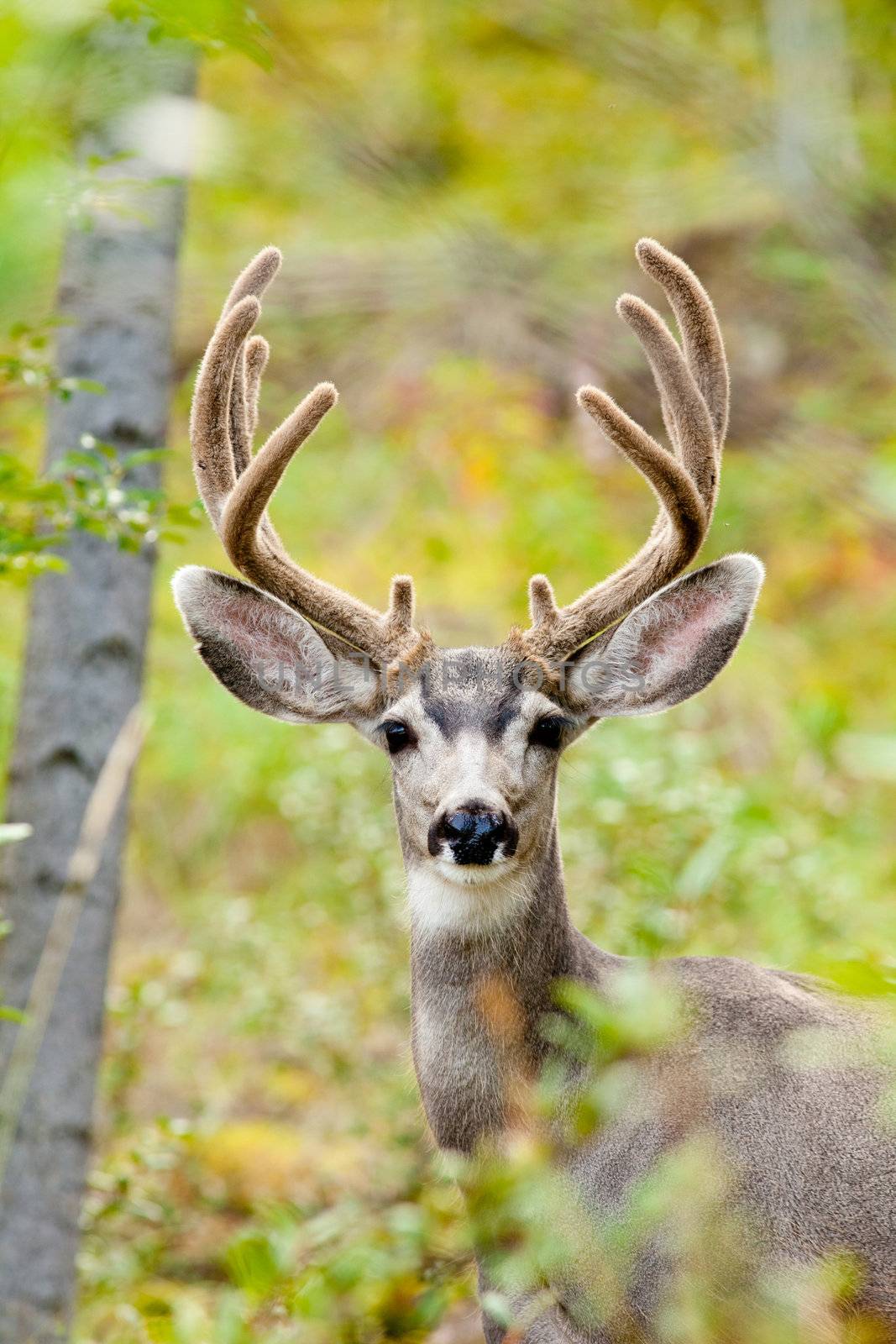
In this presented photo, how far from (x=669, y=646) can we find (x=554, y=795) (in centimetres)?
52

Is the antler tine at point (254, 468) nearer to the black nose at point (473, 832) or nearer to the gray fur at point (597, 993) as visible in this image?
the gray fur at point (597, 993)

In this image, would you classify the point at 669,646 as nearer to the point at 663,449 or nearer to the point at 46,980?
the point at 663,449

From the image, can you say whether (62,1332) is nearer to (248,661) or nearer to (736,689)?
(248,661)

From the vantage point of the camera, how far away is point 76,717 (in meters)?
4.73

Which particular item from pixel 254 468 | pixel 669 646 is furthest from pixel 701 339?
pixel 254 468

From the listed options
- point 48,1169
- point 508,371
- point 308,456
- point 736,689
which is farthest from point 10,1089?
point 508,371

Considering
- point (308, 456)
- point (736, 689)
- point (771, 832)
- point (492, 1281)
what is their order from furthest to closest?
1. point (308, 456)
2. point (736, 689)
3. point (771, 832)
4. point (492, 1281)

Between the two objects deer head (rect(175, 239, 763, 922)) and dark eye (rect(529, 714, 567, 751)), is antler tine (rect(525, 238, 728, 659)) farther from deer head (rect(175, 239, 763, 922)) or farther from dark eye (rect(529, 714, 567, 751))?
dark eye (rect(529, 714, 567, 751))

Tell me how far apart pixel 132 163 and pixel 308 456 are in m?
6.06

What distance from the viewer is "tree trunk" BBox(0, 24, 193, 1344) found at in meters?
4.60

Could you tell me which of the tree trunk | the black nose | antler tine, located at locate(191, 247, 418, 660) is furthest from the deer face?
the tree trunk

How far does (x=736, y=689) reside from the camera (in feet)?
28.9

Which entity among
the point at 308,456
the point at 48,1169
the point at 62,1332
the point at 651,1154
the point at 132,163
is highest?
the point at 132,163

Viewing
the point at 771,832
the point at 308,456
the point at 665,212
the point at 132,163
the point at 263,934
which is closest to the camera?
the point at 665,212
